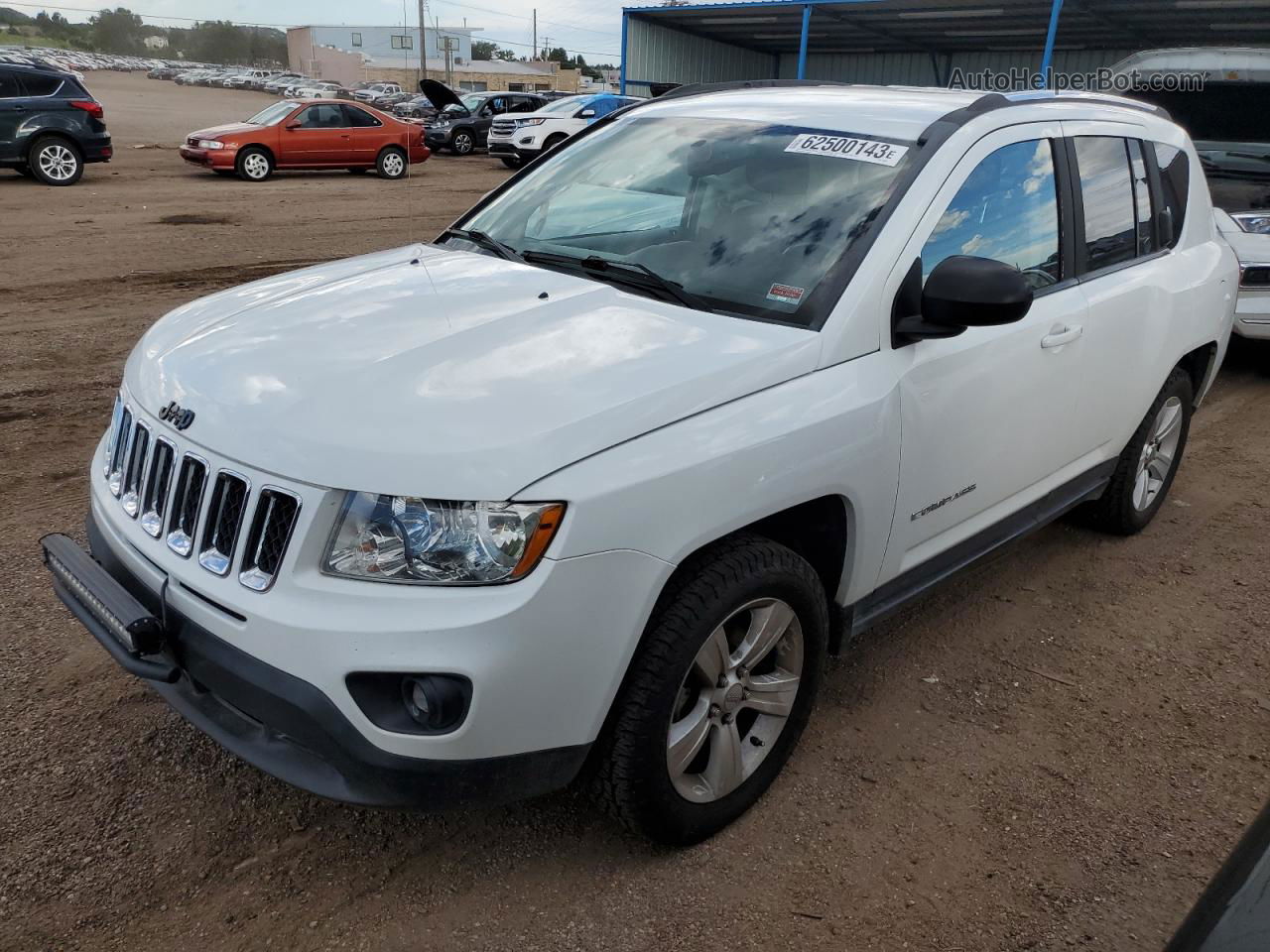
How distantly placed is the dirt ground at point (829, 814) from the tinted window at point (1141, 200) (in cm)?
140

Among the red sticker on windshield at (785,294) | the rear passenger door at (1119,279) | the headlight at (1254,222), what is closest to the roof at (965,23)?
the headlight at (1254,222)

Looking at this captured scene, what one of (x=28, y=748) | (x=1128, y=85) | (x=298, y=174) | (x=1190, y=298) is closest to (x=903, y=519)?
(x=1190, y=298)

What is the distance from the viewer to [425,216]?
14.9 meters

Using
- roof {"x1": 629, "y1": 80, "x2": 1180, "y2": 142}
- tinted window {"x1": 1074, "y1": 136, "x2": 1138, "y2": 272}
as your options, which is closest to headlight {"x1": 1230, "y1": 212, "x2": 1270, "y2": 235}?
roof {"x1": 629, "y1": 80, "x2": 1180, "y2": 142}

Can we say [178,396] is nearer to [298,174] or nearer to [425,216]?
[425,216]

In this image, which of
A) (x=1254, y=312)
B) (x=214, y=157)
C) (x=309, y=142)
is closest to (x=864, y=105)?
(x=1254, y=312)

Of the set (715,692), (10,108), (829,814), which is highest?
(10,108)

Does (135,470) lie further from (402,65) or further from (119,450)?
(402,65)

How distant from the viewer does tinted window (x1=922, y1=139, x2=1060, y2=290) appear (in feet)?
10.0

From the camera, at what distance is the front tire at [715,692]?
92.9 inches

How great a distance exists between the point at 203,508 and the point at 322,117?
61.4 feet

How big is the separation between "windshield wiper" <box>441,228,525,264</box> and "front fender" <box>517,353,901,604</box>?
4.02 feet

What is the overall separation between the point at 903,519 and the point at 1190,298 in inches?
88.8

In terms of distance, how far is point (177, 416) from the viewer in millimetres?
2451
